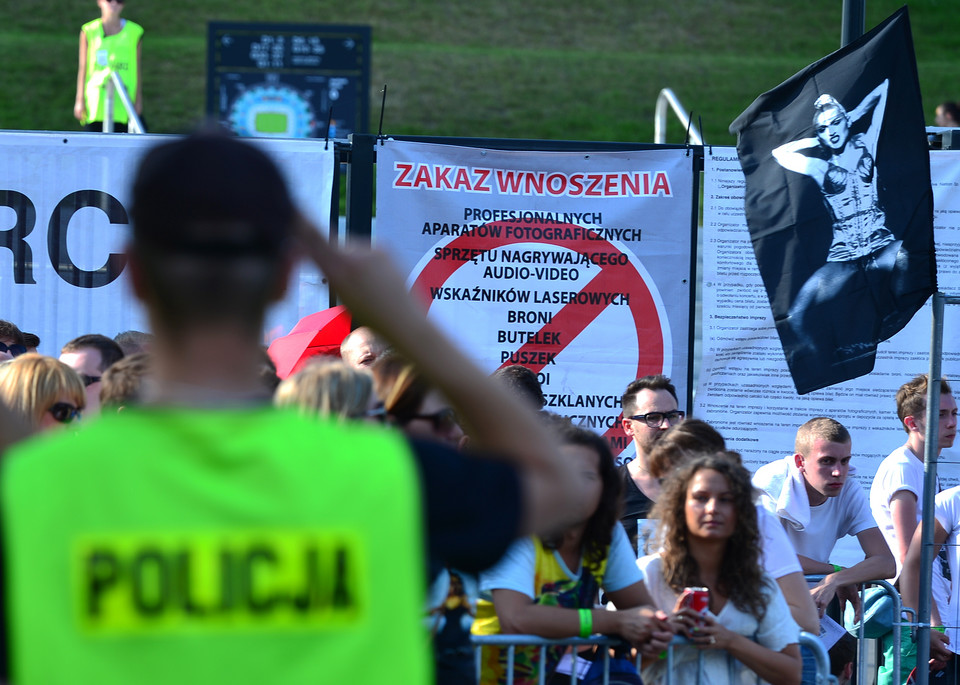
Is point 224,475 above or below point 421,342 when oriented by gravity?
below

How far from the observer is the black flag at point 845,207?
5078 mm

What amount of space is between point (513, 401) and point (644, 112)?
22252 mm

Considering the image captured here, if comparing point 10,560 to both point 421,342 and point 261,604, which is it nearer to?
point 261,604

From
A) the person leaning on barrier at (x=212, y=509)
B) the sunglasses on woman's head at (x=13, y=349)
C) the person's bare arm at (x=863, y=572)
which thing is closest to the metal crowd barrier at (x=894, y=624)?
the person's bare arm at (x=863, y=572)

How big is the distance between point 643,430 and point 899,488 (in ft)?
4.36

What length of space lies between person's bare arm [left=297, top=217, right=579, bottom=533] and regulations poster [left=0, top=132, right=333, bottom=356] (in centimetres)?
499

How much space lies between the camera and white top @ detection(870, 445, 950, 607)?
5.70 meters

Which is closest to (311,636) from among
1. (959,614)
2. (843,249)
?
(843,249)

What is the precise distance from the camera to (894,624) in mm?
5039

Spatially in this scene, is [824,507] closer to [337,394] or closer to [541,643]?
[541,643]

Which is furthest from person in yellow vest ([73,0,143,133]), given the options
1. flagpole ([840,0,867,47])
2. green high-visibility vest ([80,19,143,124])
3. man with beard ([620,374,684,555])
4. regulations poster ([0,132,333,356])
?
man with beard ([620,374,684,555])

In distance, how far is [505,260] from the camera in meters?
6.43

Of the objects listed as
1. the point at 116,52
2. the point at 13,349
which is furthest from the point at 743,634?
the point at 116,52

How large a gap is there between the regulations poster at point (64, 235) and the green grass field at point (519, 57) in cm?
1343
